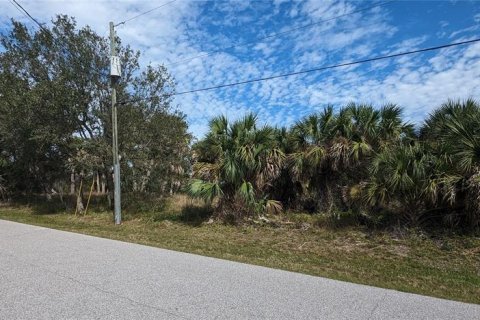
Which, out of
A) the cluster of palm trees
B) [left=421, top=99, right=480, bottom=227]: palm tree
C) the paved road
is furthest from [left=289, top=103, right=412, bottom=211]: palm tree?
the paved road

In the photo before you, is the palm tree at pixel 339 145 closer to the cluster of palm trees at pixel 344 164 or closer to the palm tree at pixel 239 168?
the cluster of palm trees at pixel 344 164

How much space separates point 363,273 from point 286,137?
7826 mm

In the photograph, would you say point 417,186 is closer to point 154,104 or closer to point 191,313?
point 191,313

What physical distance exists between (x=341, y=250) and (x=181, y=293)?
5386mm

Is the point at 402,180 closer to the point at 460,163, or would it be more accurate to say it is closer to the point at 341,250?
the point at 460,163

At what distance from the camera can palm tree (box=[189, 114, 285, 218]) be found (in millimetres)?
12922

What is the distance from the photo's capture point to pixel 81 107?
17031mm

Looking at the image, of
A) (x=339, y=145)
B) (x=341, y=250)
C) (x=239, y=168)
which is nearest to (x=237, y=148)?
(x=239, y=168)

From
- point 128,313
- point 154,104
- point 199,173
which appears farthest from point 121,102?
point 128,313

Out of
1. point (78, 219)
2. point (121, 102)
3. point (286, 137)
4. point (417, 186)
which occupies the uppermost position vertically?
point (121, 102)

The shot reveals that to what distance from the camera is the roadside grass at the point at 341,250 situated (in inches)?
269

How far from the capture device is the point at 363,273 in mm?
7277

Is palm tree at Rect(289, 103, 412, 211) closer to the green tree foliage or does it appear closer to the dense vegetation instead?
the dense vegetation

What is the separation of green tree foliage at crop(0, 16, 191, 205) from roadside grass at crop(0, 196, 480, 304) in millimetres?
4494
